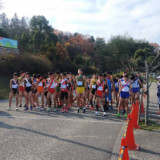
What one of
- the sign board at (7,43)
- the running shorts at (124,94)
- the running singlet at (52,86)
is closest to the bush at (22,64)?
the sign board at (7,43)

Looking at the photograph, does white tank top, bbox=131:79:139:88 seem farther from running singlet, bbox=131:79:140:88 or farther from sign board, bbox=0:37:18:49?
sign board, bbox=0:37:18:49

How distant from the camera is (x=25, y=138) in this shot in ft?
18.5

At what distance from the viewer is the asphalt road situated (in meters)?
4.62

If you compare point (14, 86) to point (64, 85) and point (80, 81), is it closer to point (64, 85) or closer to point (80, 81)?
point (64, 85)

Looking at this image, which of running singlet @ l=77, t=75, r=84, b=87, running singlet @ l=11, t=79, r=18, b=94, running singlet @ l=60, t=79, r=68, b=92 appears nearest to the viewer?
running singlet @ l=77, t=75, r=84, b=87

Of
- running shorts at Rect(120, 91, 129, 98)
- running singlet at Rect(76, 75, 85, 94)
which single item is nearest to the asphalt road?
running shorts at Rect(120, 91, 129, 98)

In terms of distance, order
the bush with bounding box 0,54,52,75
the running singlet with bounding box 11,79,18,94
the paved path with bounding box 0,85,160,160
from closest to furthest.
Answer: the paved path with bounding box 0,85,160,160
the running singlet with bounding box 11,79,18,94
the bush with bounding box 0,54,52,75

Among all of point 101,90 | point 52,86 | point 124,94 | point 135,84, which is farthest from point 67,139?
point 135,84

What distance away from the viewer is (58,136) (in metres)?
5.88

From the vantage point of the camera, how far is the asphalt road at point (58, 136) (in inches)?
182

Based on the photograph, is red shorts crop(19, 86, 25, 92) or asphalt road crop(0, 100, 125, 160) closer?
asphalt road crop(0, 100, 125, 160)

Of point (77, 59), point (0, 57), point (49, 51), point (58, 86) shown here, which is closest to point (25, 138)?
point (58, 86)

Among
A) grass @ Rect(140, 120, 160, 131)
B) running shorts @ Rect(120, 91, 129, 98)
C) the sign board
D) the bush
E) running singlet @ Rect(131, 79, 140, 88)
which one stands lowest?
grass @ Rect(140, 120, 160, 131)

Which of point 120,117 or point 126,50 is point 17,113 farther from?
point 126,50
